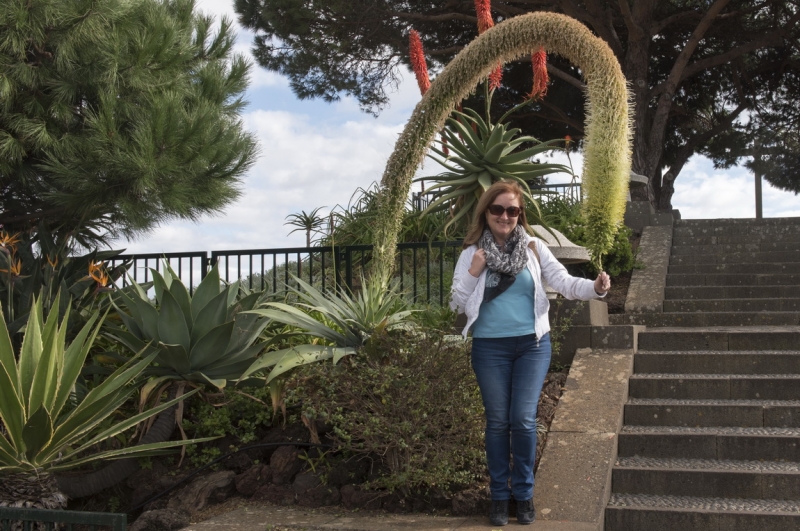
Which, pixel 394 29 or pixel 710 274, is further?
pixel 394 29

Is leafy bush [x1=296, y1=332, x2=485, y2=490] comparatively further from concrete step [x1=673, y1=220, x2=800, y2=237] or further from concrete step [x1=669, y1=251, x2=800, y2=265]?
concrete step [x1=673, y1=220, x2=800, y2=237]

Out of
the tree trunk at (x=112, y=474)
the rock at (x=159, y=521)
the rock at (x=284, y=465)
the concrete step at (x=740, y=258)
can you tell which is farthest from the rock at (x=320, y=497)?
the concrete step at (x=740, y=258)

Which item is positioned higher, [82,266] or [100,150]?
[100,150]

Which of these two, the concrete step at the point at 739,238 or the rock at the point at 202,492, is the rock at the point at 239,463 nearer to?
the rock at the point at 202,492

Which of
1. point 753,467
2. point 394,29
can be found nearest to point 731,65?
point 394,29

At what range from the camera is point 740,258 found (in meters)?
11.8

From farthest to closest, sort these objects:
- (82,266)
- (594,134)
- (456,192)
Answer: (82,266), (456,192), (594,134)

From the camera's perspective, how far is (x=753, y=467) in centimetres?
573

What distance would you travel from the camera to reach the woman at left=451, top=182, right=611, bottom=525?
463 cm

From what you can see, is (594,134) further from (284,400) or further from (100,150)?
(100,150)

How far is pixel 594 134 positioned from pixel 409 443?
7.48ft

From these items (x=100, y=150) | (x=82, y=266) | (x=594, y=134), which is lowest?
(x=82, y=266)

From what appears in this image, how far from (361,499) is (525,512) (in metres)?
1.14

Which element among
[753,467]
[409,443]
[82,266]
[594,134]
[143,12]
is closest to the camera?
[594,134]
